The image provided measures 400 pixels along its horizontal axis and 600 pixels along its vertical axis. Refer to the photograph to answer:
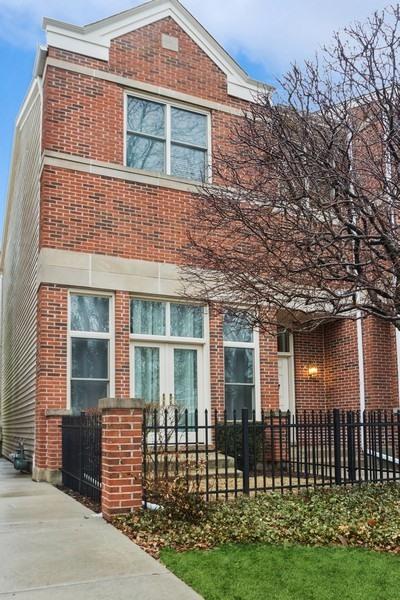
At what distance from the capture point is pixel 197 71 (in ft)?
46.6

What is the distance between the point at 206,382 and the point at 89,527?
649 cm

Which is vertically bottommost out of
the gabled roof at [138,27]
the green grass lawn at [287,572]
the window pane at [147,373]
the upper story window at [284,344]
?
the green grass lawn at [287,572]

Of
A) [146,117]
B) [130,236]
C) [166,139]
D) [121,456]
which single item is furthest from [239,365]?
[121,456]

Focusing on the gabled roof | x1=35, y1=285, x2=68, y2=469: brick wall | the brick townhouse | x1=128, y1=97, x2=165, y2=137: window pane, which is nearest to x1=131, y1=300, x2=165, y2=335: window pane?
the brick townhouse

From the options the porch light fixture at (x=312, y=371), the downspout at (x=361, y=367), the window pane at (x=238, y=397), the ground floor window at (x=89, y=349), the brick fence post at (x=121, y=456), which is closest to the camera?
the brick fence post at (x=121, y=456)

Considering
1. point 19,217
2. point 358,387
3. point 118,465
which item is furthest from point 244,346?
point 19,217

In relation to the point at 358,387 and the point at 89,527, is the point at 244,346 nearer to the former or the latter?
the point at 358,387

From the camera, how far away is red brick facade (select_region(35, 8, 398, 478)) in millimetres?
11625

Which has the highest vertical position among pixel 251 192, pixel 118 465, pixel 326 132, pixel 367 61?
pixel 367 61

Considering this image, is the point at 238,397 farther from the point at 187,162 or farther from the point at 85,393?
the point at 187,162

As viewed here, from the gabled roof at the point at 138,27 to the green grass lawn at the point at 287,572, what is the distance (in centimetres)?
830

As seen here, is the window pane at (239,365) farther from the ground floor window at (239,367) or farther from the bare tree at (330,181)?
the bare tree at (330,181)

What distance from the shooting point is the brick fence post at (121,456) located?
7098 millimetres

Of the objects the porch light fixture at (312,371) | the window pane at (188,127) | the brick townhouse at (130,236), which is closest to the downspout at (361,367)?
the brick townhouse at (130,236)
